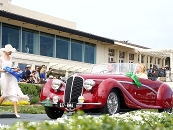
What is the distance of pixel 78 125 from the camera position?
2.97 m

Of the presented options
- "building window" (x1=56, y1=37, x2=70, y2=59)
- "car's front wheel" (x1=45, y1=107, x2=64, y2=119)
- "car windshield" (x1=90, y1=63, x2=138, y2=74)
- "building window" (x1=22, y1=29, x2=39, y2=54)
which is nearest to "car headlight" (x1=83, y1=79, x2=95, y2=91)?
"car's front wheel" (x1=45, y1=107, x2=64, y2=119)

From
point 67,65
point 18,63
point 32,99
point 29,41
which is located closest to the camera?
point 32,99

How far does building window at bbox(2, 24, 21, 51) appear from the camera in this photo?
93.6 feet

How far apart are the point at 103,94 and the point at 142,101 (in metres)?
2.27

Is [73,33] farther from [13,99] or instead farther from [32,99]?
[13,99]

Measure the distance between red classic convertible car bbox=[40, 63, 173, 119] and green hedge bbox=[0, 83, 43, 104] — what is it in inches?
318

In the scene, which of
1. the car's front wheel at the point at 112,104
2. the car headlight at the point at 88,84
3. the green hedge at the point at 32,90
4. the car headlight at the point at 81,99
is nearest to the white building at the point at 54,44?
the green hedge at the point at 32,90

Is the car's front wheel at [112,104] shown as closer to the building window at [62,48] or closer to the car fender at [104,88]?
the car fender at [104,88]

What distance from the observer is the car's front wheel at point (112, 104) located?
1004 centimetres

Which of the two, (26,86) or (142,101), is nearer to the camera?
(142,101)

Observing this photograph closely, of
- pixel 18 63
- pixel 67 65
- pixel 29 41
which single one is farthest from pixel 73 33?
pixel 18 63

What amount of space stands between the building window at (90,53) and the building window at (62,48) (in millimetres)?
2642

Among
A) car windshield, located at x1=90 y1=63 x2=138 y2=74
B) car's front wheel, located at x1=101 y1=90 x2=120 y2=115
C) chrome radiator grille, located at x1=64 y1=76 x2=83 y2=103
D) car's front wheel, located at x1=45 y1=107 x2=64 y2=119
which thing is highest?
car windshield, located at x1=90 y1=63 x2=138 y2=74

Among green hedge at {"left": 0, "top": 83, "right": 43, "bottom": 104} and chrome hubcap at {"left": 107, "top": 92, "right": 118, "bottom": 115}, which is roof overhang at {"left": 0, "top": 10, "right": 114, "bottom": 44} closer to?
green hedge at {"left": 0, "top": 83, "right": 43, "bottom": 104}
